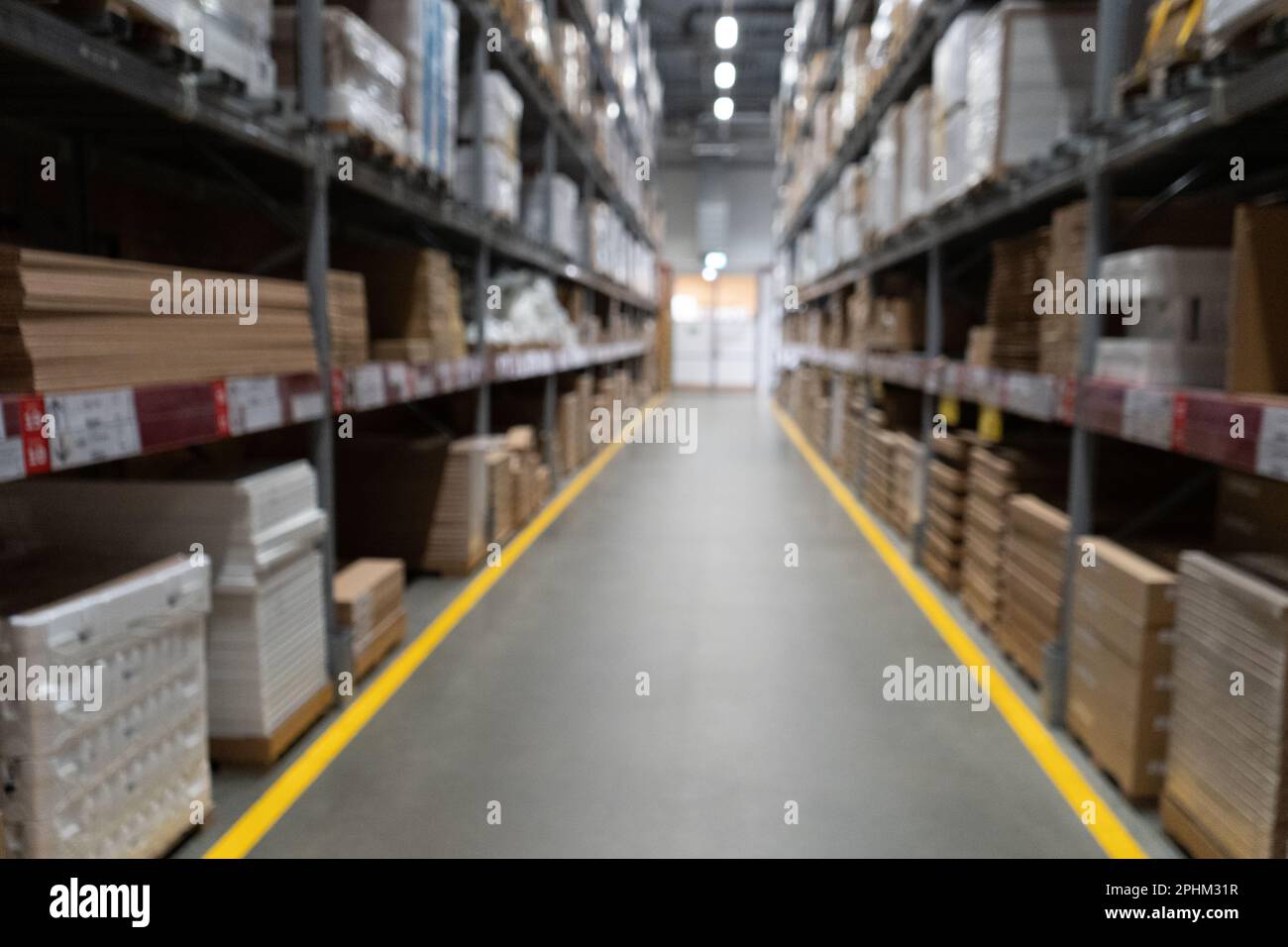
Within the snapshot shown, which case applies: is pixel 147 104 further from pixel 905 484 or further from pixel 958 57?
pixel 905 484

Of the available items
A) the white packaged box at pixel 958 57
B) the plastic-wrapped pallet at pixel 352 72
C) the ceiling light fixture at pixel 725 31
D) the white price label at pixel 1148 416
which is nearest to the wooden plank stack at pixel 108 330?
the plastic-wrapped pallet at pixel 352 72

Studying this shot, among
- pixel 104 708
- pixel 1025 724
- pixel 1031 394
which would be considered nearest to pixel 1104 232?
pixel 1031 394

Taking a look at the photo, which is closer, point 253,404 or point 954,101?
point 253,404

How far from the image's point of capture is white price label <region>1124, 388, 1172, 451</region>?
2475mm

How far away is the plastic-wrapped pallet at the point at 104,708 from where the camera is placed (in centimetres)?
185

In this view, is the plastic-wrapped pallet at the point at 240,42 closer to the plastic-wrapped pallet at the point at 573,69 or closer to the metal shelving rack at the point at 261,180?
the metal shelving rack at the point at 261,180

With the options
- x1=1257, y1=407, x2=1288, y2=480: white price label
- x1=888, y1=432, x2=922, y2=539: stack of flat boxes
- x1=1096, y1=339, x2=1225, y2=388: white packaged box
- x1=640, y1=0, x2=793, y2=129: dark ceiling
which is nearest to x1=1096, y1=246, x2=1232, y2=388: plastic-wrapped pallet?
x1=1096, y1=339, x2=1225, y2=388: white packaged box

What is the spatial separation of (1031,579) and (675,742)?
1597 millimetres

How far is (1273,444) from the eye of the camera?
1995 mm

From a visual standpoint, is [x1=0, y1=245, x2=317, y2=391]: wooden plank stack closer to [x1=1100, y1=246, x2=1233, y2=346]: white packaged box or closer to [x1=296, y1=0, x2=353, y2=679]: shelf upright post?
[x1=296, y1=0, x2=353, y2=679]: shelf upright post

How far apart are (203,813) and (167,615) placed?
0.61 meters

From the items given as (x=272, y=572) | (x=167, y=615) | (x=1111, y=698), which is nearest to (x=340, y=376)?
(x=272, y=572)

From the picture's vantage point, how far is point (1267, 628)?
6.68 ft

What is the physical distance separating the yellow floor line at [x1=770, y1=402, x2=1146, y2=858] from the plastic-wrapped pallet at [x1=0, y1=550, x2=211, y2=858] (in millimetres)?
2514
